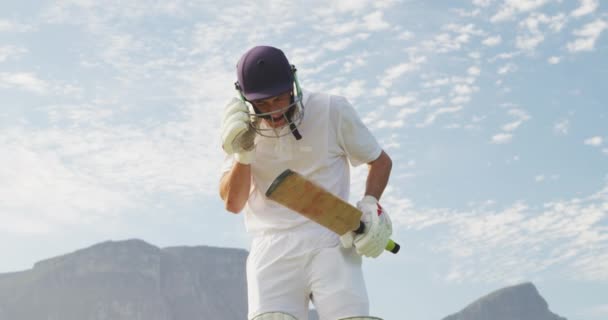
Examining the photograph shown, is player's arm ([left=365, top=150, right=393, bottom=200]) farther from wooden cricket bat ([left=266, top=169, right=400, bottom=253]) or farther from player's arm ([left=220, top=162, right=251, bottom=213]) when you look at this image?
player's arm ([left=220, top=162, right=251, bottom=213])

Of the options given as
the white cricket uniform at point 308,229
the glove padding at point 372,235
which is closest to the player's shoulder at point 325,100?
the white cricket uniform at point 308,229

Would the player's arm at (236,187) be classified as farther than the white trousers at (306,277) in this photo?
Yes

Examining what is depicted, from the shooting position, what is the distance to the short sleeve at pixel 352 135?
5996mm

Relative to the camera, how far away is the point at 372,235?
5625 mm

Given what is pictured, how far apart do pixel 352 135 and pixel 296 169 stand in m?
0.48

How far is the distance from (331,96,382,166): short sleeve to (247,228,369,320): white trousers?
0.66 meters

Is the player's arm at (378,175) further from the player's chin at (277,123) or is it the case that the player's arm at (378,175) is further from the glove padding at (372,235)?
the player's chin at (277,123)

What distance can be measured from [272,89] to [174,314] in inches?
7640

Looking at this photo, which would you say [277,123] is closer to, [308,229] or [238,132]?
[238,132]

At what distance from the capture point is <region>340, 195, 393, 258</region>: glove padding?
5633 mm

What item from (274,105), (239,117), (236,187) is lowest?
(236,187)

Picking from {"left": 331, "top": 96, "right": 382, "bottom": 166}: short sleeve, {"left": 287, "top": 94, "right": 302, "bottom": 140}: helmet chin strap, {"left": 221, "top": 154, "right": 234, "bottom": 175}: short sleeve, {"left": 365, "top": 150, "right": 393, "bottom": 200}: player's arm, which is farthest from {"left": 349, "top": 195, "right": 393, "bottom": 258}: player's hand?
{"left": 221, "top": 154, "right": 234, "bottom": 175}: short sleeve

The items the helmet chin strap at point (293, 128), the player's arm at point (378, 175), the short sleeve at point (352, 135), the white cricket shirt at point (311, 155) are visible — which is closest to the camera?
the helmet chin strap at point (293, 128)

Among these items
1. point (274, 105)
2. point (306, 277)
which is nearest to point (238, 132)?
point (274, 105)
